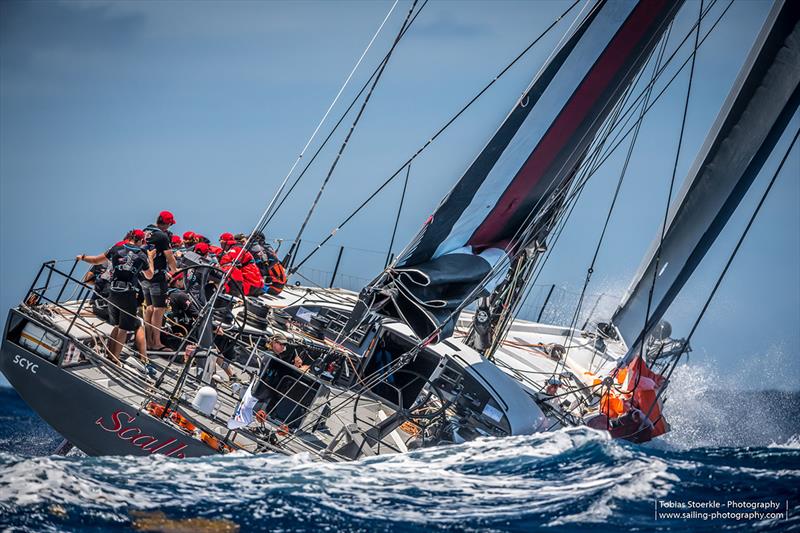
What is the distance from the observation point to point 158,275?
340 inches

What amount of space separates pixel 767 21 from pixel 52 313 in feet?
30.1

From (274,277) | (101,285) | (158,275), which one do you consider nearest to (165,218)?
(158,275)

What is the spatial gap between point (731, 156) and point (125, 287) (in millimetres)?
7717

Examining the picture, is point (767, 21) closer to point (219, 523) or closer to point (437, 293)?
point (437, 293)

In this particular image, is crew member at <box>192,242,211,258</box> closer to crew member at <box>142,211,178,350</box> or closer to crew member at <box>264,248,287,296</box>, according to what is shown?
crew member at <box>264,248,287,296</box>

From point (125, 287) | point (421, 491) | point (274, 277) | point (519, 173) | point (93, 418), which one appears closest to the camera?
point (421, 491)

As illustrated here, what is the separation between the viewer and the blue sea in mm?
6484

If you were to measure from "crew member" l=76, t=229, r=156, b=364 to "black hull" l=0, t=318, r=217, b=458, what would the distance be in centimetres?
56

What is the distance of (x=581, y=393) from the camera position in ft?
33.8

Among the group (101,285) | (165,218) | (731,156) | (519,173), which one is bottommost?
(101,285)

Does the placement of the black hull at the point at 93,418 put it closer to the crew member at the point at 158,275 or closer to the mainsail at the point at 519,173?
the crew member at the point at 158,275

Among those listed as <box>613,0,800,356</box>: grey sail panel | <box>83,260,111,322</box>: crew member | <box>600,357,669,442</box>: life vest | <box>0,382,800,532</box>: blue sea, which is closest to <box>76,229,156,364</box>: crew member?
<box>83,260,111,322</box>: crew member

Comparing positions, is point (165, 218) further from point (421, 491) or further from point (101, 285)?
point (421, 491)

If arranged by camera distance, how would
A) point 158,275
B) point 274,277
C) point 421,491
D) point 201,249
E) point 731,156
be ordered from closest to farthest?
point 421,491
point 158,275
point 201,249
point 731,156
point 274,277
